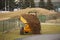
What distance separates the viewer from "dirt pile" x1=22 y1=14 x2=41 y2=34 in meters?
2.41

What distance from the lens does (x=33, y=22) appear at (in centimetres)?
243

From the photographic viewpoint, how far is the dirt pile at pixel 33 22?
7.91ft

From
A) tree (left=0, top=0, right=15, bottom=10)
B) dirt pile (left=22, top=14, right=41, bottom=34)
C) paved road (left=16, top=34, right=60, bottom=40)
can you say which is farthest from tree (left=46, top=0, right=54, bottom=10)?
tree (left=0, top=0, right=15, bottom=10)

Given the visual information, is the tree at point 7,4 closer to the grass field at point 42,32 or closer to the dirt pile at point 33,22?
the dirt pile at point 33,22

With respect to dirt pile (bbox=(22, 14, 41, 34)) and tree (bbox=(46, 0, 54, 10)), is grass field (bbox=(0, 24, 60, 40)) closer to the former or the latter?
dirt pile (bbox=(22, 14, 41, 34))

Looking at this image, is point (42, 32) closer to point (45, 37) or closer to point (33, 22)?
point (45, 37)

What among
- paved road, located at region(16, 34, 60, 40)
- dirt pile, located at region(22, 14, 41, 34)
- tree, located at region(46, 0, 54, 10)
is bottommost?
paved road, located at region(16, 34, 60, 40)

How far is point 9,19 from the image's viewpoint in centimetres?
235

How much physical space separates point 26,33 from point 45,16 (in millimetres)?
422

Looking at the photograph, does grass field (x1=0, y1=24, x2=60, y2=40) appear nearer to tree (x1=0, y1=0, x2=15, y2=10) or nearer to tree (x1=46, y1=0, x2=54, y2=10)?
tree (x1=46, y1=0, x2=54, y2=10)

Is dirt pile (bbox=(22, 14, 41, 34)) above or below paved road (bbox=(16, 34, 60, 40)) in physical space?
above

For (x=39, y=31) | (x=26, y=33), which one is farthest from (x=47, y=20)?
(x=26, y=33)

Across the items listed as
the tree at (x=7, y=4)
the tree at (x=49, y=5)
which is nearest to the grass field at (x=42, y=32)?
the tree at (x=49, y=5)

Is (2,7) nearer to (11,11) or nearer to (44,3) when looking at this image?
Answer: (11,11)
